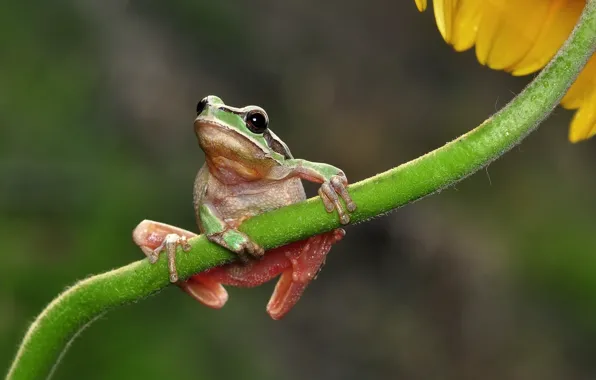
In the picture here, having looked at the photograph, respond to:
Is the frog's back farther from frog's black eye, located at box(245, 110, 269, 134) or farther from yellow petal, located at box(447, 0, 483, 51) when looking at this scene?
yellow petal, located at box(447, 0, 483, 51)

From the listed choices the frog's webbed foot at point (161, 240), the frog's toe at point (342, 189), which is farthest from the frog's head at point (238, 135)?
the frog's toe at point (342, 189)

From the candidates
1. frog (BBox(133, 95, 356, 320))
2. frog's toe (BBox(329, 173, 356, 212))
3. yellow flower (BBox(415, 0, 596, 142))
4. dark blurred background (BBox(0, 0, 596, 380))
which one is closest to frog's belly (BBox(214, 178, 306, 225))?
frog (BBox(133, 95, 356, 320))

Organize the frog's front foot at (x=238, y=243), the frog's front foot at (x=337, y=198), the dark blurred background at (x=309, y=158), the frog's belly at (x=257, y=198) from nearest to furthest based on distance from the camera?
the frog's front foot at (x=337, y=198) → the frog's front foot at (x=238, y=243) → the frog's belly at (x=257, y=198) → the dark blurred background at (x=309, y=158)

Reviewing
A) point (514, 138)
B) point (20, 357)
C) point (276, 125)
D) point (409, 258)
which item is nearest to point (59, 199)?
point (276, 125)

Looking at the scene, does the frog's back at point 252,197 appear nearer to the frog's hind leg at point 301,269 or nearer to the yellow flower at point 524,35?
the frog's hind leg at point 301,269

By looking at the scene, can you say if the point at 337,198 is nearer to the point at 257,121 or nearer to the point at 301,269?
the point at 301,269

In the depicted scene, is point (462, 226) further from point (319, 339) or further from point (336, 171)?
point (336, 171)
